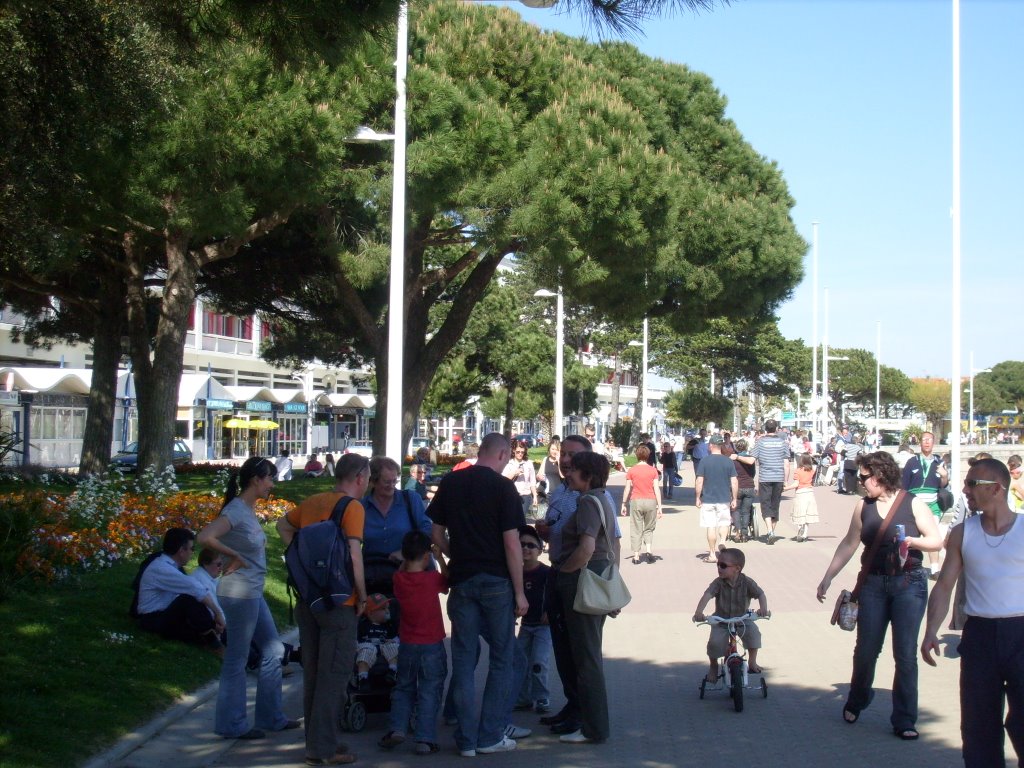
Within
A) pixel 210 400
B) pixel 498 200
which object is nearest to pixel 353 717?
pixel 498 200

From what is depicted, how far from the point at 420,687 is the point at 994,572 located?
322 cm

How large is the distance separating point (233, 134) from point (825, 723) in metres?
11.0

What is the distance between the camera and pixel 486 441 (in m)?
6.80

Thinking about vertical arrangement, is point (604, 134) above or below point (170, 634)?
above

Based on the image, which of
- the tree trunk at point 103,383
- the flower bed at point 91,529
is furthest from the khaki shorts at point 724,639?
the tree trunk at point 103,383

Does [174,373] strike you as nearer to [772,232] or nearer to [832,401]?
[772,232]

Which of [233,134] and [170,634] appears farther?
→ [233,134]

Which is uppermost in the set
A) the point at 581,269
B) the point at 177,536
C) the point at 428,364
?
the point at 581,269

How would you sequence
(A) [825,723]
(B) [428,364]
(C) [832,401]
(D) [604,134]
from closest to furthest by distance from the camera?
(A) [825,723] → (D) [604,134] → (B) [428,364] → (C) [832,401]

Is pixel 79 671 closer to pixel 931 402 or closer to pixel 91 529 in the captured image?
pixel 91 529

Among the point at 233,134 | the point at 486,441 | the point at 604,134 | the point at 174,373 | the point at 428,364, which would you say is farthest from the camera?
the point at 428,364

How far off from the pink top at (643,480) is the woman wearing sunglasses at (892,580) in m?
9.39

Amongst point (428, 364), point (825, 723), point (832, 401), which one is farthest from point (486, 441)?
point (832, 401)

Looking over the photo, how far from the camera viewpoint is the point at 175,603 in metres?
8.81
